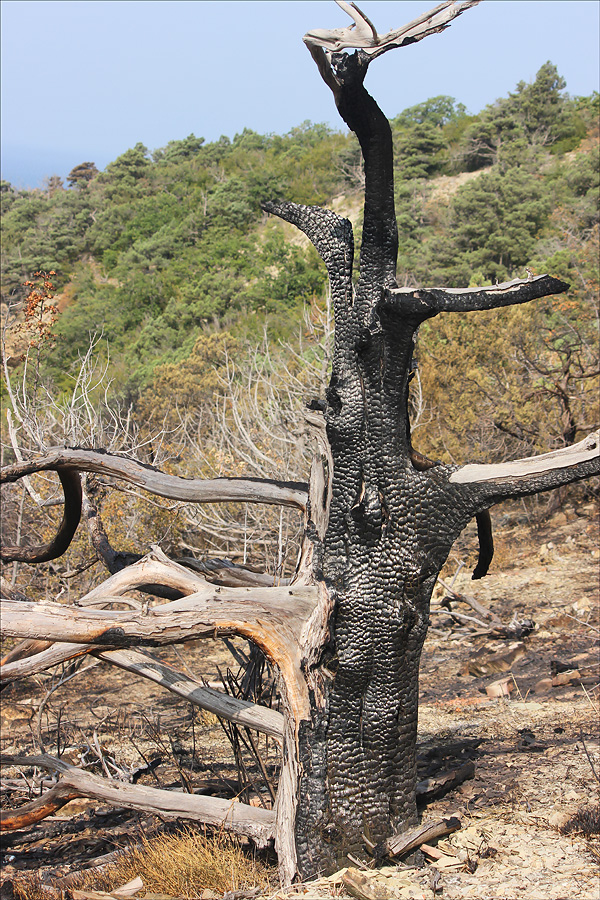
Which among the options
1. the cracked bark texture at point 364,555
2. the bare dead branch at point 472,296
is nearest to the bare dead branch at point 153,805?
the cracked bark texture at point 364,555

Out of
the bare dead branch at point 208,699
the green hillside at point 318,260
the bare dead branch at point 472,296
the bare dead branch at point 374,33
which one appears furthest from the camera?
the green hillside at point 318,260

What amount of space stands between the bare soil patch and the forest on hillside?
4.89ft

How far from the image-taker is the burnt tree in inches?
140

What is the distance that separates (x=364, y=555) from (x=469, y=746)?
83.1 inches

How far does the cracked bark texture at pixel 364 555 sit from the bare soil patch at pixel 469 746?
31 cm

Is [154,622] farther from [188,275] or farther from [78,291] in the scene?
[78,291]

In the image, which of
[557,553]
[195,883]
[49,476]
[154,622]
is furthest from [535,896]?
[557,553]

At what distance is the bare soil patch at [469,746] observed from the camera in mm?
3611

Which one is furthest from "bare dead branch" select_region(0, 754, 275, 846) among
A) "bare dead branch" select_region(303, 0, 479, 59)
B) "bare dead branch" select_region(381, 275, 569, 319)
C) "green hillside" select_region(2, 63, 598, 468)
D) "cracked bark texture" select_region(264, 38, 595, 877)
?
"green hillside" select_region(2, 63, 598, 468)

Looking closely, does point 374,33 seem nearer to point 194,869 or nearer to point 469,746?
point 194,869

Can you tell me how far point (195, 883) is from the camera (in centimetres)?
373

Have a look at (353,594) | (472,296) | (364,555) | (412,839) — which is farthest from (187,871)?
(472,296)

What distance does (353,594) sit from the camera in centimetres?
366

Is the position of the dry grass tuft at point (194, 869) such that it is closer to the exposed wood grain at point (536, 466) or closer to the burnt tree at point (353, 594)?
the burnt tree at point (353, 594)
